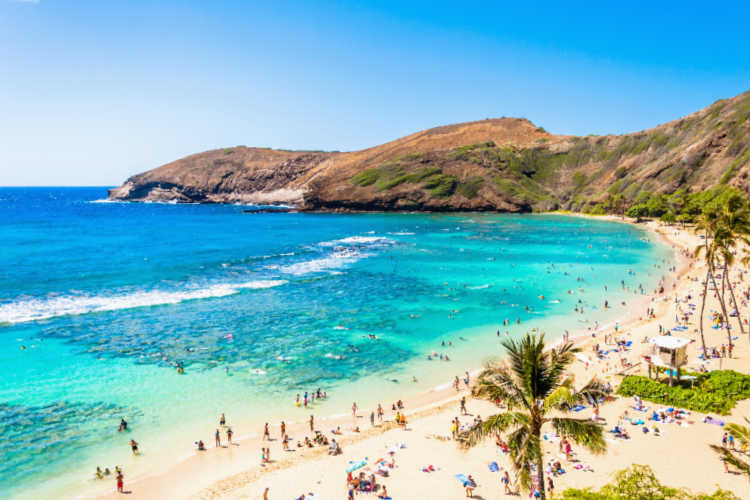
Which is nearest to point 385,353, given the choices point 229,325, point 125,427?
point 229,325

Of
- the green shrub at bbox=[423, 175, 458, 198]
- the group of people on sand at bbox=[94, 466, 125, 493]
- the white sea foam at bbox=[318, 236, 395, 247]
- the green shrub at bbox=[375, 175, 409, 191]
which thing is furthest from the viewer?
the green shrub at bbox=[375, 175, 409, 191]

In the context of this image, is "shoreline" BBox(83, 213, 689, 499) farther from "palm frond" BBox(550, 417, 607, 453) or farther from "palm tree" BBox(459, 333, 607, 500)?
"palm frond" BBox(550, 417, 607, 453)

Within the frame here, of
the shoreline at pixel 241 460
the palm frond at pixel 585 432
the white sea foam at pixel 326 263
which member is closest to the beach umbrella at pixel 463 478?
the shoreline at pixel 241 460

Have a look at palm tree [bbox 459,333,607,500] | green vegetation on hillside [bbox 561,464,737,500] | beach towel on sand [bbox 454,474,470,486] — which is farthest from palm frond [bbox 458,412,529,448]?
beach towel on sand [bbox 454,474,470,486]

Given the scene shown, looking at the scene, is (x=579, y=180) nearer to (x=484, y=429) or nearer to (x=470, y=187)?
(x=470, y=187)

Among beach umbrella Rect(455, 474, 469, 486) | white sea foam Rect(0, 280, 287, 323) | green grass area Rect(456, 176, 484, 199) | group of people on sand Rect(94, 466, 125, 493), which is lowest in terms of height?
group of people on sand Rect(94, 466, 125, 493)

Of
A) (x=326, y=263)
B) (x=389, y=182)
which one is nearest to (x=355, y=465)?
(x=326, y=263)

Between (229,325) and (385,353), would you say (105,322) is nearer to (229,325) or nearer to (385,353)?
(229,325)

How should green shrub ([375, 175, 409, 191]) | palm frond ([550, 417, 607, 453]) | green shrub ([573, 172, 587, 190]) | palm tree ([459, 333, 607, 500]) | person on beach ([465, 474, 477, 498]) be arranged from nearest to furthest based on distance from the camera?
palm frond ([550, 417, 607, 453]), palm tree ([459, 333, 607, 500]), person on beach ([465, 474, 477, 498]), green shrub ([573, 172, 587, 190]), green shrub ([375, 175, 409, 191])
